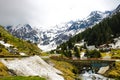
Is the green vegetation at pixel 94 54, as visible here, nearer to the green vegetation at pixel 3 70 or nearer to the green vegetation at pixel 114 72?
the green vegetation at pixel 114 72

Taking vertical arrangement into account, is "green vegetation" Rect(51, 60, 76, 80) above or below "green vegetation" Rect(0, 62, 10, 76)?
below

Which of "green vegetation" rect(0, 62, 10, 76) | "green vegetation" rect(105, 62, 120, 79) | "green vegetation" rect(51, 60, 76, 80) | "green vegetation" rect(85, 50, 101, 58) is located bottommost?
"green vegetation" rect(105, 62, 120, 79)

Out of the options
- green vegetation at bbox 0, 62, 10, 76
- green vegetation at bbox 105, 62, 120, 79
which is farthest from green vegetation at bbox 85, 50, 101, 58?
green vegetation at bbox 0, 62, 10, 76

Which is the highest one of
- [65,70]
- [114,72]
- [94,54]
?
[94,54]

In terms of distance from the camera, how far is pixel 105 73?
127188 millimetres

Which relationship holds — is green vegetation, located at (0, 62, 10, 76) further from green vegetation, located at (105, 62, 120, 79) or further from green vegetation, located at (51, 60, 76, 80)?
green vegetation, located at (105, 62, 120, 79)

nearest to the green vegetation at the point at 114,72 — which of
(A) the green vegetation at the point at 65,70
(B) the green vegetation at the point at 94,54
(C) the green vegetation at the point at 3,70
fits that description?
(A) the green vegetation at the point at 65,70

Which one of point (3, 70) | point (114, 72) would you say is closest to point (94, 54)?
point (114, 72)

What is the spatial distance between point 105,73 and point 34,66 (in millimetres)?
45498

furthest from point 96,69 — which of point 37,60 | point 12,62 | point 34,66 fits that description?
point 12,62

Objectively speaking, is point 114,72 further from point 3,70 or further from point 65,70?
point 3,70

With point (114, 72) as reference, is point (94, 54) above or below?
above

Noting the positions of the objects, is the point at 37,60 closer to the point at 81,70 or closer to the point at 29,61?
the point at 29,61

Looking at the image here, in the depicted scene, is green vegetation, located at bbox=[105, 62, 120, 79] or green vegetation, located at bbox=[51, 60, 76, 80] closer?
green vegetation, located at bbox=[51, 60, 76, 80]
